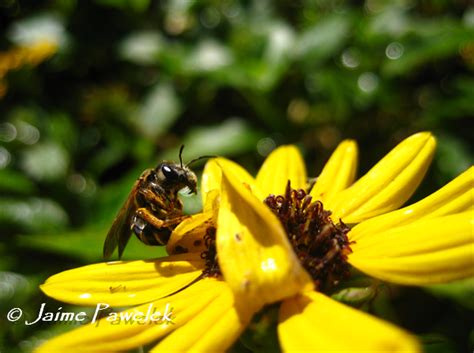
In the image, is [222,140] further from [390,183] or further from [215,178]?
[390,183]

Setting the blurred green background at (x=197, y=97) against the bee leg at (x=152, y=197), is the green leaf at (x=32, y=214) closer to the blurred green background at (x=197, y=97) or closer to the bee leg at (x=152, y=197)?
the blurred green background at (x=197, y=97)

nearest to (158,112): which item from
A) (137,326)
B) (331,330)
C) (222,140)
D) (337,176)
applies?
(222,140)

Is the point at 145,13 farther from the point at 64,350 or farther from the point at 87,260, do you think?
the point at 64,350

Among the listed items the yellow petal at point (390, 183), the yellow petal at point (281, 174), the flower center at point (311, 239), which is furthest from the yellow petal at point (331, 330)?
the yellow petal at point (281, 174)

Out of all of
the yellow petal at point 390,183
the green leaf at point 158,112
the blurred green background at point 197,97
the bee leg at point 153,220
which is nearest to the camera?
the bee leg at point 153,220

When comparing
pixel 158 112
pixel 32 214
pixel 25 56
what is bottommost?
pixel 32 214

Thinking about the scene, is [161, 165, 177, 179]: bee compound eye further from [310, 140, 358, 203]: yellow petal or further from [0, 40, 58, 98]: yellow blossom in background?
[0, 40, 58, 98]: yellow blossom in background
